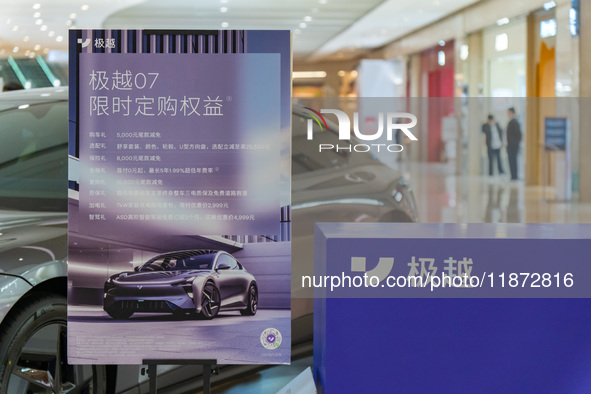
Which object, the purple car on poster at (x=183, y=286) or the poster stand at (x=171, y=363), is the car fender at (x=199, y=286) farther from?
the poster stand at (x=171, y=363)

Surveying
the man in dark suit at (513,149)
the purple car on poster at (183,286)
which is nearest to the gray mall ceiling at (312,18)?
the man in dark suit at (513,149)

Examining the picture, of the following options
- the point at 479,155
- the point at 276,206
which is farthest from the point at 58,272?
the point at 479,155

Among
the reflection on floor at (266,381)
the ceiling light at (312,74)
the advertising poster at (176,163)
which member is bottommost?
the reflection on floor at (266,381)

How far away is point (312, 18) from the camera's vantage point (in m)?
10.6

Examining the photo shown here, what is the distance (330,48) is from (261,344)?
878 cm

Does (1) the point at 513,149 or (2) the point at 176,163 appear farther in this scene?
(1) the point at 513,149

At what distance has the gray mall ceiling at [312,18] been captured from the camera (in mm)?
10227

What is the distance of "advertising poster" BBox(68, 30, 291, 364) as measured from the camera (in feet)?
7.53

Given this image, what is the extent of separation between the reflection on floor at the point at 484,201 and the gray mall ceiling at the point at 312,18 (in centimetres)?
217

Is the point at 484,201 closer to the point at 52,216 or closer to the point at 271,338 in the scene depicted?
the point at 52,216

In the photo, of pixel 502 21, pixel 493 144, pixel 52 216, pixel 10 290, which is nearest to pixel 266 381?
pixel 52 216

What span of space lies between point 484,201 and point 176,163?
8.26m

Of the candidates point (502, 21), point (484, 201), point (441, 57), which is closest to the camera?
point (484, 201)

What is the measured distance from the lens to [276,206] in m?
2.31
